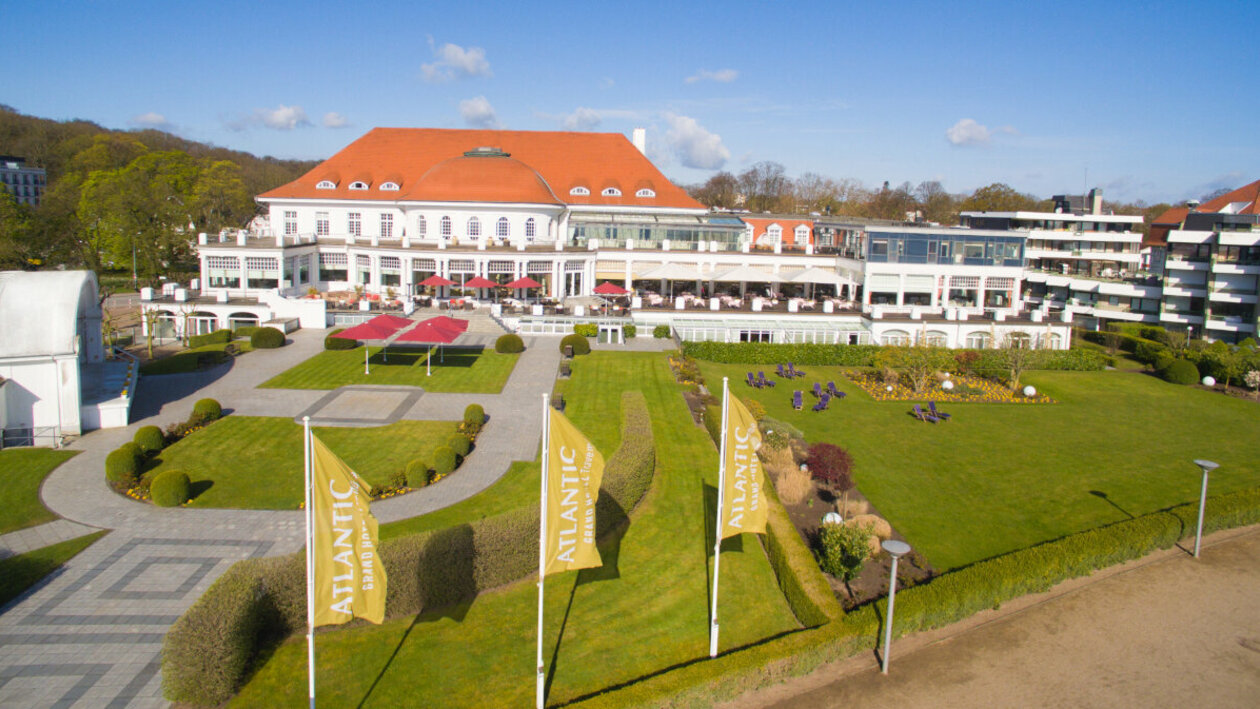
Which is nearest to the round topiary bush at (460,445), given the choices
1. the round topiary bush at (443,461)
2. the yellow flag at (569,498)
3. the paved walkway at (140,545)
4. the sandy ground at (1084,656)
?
the paved walkway at (140,545)

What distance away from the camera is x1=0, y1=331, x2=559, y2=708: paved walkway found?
1204cm

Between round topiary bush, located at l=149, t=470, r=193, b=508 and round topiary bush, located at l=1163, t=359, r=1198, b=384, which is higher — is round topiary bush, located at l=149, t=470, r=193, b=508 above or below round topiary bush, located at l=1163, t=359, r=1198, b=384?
below

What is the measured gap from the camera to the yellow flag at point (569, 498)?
38.5 ft

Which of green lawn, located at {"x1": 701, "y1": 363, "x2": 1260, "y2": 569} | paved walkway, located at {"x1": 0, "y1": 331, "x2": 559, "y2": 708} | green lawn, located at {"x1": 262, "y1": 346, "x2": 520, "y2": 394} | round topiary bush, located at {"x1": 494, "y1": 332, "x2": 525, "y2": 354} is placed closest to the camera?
paved walkway, located at {"x1": 0, "y1": 331, "x2": 559, "y2": 708}

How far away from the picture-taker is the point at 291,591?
42.9 feet

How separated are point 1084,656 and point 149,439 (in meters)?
22.6

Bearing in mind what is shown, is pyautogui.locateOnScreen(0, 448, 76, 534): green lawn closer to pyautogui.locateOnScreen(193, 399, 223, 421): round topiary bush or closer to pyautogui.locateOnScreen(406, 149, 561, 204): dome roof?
pyautogui.locateOnScreen(193, 399, 223, 421): round topiary bush

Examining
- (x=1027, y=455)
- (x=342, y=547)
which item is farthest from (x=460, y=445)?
(x=1027, y=455)

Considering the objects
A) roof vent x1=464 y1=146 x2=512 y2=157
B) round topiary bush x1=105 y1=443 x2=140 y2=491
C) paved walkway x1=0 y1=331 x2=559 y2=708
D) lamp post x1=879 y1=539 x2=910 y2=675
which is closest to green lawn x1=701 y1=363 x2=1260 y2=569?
lamp post x1=879 y1=539 x2=910 y2=675

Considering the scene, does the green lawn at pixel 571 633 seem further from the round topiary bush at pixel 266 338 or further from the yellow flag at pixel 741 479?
the round topiary bush at pixel 266 338

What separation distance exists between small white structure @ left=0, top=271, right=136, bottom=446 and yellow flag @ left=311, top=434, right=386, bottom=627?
16432 millimetres

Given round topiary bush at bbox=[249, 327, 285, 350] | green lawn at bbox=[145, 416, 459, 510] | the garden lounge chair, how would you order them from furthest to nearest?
round topiary bush at bbox=[249, 327, 285, 350] < the garden lounge chair < green lawn at bbox=[145, 416, 459, 510]

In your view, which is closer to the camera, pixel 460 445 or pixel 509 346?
pixel 460 445

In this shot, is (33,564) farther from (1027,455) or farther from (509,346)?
(1027,455)
